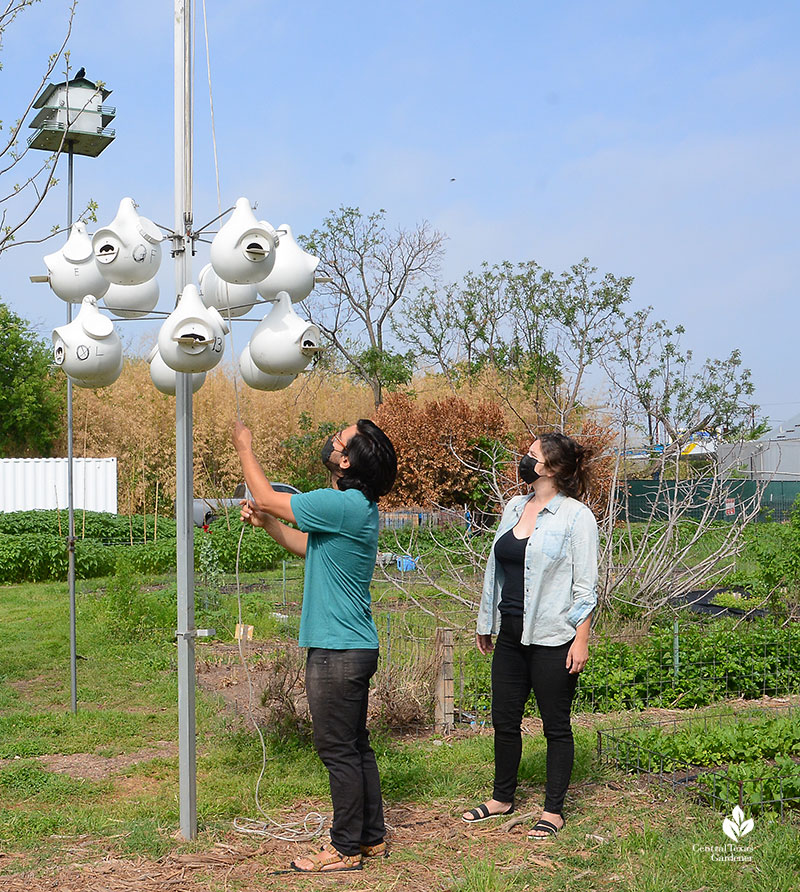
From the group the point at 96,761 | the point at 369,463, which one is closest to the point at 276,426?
the point at 96,761

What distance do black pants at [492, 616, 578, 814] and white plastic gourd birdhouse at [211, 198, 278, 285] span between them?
1857mm

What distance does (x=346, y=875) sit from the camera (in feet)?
12.1

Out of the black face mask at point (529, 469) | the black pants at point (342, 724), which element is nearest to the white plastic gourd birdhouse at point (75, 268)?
the black pants at point (342, 724)

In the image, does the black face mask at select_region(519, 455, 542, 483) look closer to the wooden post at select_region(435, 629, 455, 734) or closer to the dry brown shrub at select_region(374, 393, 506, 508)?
the wooden post at select_region(435, 629, 455, 734)

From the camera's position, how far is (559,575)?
415cm

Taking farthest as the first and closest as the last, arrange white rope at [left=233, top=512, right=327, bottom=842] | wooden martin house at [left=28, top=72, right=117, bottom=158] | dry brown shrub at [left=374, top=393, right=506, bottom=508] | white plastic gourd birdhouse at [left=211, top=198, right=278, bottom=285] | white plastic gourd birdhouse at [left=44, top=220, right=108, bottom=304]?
dry brown shrub at [left=374, top=393, right=506, bottom=508] < wooden martin house at [left=28, top=72, right=117, bottom=158] < white rope at [left=233, top=512, right=327, bottom=842] < white plastic gourd birdhouse at [left=44, top=220, right=108, bottom=304] < white plastic gourd birdhouse at [left=211, top=198, right=278, bottom=285]

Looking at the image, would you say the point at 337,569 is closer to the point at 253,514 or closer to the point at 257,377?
the point at 253,514

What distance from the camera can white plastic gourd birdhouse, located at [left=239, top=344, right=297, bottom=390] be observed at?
12.9 ft

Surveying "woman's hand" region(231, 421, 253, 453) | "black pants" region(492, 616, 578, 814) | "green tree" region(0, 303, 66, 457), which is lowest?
"black pants" region(492, 616, 578, 814)

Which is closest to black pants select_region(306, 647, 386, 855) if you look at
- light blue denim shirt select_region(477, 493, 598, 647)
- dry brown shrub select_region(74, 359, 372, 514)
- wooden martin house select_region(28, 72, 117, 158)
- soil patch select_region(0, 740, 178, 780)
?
light blue denim shirt select_region(477, 493, 598, 647)

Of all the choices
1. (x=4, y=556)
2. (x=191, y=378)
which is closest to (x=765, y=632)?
(x=191, y=378)

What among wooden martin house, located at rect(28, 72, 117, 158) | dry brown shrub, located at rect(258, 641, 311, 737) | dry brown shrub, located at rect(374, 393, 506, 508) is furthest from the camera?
dry brown shrub, located at rect(374, 393, 506, 508)

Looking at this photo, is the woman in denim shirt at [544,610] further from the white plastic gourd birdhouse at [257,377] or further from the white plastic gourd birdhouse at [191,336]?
the white plastic gourd birdhouse at [191,336]

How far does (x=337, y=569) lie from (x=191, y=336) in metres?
1.03
